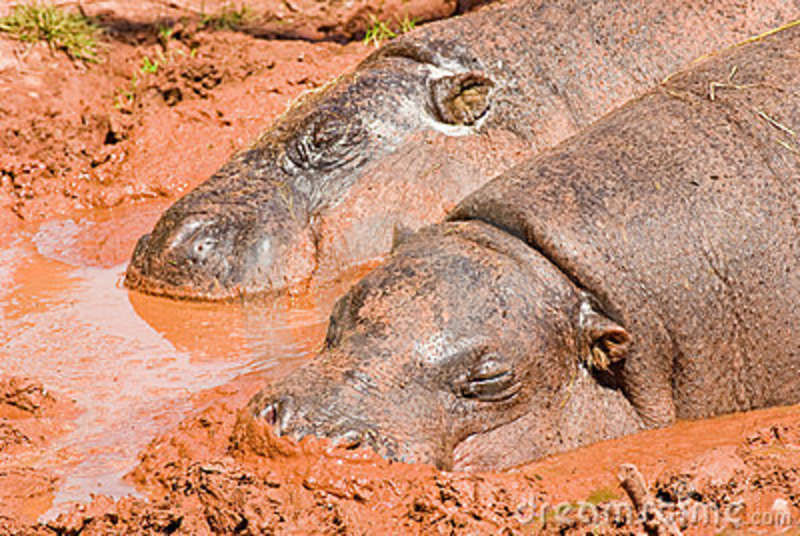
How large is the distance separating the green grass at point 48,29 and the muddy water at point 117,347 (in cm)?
274

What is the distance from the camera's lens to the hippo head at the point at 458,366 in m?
4.92

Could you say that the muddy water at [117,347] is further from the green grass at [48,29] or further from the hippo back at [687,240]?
the green grass at [48,29]

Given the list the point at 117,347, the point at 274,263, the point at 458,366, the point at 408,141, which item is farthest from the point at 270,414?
the point at 408,141

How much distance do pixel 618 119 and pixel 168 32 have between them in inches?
235

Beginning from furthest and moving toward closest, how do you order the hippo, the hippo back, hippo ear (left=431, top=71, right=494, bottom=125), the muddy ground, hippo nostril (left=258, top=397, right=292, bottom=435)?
hippo ear (left=431, top=71, right=494, bottom=125), the hippo, the hippo back, hippo nostril (left=258, top=397, right=292, bottom=435), the muddy ground

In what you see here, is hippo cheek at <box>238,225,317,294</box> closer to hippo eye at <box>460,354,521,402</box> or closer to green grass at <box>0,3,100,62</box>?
hippo eye at <box>460,354,521,402</box>

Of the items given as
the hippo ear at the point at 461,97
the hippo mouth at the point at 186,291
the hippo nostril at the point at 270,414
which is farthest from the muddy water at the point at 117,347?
the hippo ear at the point at 461,97

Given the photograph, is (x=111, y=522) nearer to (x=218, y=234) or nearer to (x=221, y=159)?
(x=218, y=234)

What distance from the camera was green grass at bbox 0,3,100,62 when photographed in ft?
35.1

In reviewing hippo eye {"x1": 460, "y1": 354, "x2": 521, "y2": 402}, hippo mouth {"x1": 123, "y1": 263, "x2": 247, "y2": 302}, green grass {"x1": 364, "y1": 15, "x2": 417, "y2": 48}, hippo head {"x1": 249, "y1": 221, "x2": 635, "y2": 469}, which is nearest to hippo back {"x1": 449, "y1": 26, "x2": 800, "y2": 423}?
hippo head {"x1": 249, "y1": 221, "x2": 635, "y2": 469}

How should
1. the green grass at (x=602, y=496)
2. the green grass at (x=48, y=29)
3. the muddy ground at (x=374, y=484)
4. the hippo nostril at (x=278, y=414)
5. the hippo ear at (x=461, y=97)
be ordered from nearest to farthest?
1. the muddy ground at (x=374, y=484)
2. the green grass at (x=602, y=496)
3. the hippo nostril at (x=278, y=414)
4. the hippo ear at (x=461, y=97)
5. the green grass at (x=48, y=29)

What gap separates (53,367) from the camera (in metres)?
6.48

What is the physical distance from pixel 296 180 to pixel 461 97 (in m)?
1.16

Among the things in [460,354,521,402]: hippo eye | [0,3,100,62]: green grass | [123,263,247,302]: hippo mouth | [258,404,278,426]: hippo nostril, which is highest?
[460,354,521,402]: hippo eye
